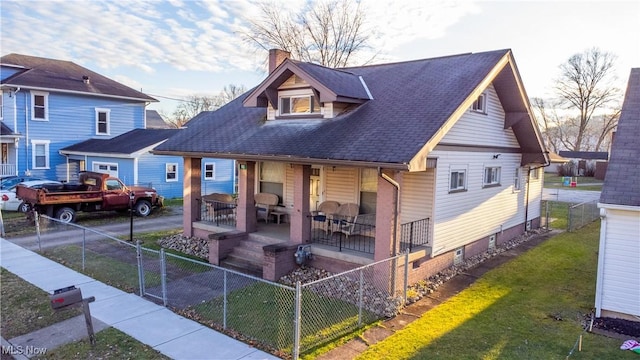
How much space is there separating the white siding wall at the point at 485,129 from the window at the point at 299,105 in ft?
13.6

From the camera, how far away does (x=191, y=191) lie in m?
14.3

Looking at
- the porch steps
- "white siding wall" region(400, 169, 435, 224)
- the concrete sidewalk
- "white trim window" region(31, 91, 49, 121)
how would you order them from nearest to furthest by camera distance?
the concrete sidewalk → "white siding wall" region(400, 169, 435, 224) → the porch steps → "white trim window" region(31, 91, 49, 121)

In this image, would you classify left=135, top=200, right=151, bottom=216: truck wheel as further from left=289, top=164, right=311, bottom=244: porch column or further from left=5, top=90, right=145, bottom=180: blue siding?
left=289, top=164, right=311, bottom=244: porch column

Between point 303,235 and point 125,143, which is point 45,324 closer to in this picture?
point 303,235

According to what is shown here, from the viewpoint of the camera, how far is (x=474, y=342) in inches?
292

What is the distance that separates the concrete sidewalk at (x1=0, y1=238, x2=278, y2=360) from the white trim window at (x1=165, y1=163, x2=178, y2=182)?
546 inches

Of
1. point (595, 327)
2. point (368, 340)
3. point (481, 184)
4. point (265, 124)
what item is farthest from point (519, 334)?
point (265, 124)

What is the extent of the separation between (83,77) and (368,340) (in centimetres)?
2817

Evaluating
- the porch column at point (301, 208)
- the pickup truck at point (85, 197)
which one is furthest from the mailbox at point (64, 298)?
the pickup truck at point (85, 197)

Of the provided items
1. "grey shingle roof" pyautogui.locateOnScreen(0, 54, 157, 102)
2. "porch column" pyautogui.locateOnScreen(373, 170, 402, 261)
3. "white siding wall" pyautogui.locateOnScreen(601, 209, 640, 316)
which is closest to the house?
"porch column" pyautogui.locateOnScreen(373, 170, 402, 261)

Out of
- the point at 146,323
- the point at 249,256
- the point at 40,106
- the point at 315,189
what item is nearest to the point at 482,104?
the point at 315,189

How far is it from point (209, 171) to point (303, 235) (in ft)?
55.8

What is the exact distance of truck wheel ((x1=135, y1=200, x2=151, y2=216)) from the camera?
19750 mm

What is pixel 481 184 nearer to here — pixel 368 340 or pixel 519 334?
pixel 519 334
